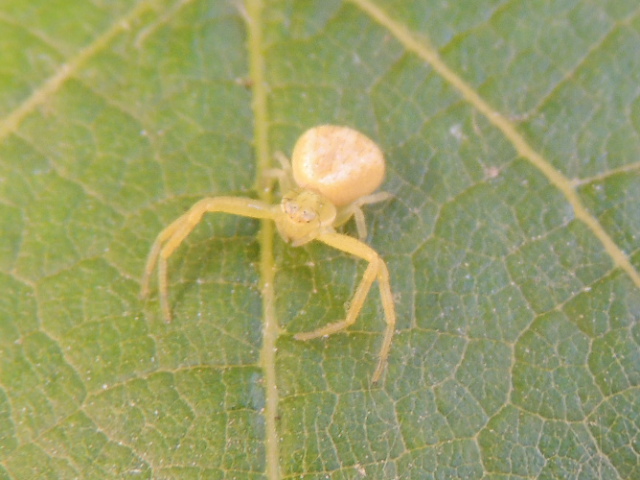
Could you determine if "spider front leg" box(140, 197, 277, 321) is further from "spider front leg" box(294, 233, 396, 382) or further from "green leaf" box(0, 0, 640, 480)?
"spider front leg" box(294, 233, 396, 382)

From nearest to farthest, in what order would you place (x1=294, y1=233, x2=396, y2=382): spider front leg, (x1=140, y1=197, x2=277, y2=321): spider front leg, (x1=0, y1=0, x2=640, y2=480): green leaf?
(x1=0, y1=0, x2=640, y2=480): green leaf, (x1=294, y1=233, x2=396, y2=382): spider front leg, (x1=140, y1=197, x2=277, y2=321): spider front leg

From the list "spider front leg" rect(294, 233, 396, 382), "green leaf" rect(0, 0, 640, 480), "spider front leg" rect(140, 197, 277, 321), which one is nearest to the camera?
"green leaf" rect(0, 0, 640, 480)

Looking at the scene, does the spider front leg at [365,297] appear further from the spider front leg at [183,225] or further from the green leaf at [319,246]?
the spider front leg at [183,225]

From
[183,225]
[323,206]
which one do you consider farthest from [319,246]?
[183,225]

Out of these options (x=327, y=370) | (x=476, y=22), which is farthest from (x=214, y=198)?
(x=476, y=22)

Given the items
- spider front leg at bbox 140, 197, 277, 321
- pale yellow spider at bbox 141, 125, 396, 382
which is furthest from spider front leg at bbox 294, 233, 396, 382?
spider front leg at bbox 140, 197, 277, 321

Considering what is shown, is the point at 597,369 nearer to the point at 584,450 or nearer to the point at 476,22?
the point at 584,450

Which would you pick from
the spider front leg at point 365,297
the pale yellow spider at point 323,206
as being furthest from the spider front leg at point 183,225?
the spider front leg at point 365,297
